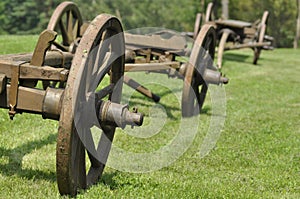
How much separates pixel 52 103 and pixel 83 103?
0.22 meters

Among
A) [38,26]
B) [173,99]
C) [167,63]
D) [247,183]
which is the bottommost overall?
[38,26]

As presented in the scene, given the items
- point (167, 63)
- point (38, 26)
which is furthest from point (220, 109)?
point (38, 26)

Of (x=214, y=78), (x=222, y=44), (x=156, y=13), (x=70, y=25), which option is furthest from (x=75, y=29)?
(x=156, y=13)

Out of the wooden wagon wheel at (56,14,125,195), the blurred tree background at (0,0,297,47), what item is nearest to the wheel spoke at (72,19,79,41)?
the wooden wagon wheel at (56,14,125,195)

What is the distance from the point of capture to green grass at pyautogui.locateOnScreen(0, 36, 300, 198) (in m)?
3.56

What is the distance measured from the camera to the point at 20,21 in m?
55.1

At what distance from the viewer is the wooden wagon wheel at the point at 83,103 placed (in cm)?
281

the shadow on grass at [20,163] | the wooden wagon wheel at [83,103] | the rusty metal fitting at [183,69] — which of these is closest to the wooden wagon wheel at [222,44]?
the rusty metal fitting at [183,69]

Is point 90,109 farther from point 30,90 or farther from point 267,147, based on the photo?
point 267,147

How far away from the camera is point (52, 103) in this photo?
10.1 feet

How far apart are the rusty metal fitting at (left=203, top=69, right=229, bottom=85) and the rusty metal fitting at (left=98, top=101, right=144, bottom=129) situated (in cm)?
292

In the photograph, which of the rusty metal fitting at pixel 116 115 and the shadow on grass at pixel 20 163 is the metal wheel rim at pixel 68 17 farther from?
the rusty metal fitting at pixel 116 115

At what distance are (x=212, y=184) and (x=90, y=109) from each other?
1.39 metres

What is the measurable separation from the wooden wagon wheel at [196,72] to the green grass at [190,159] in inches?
10.7
